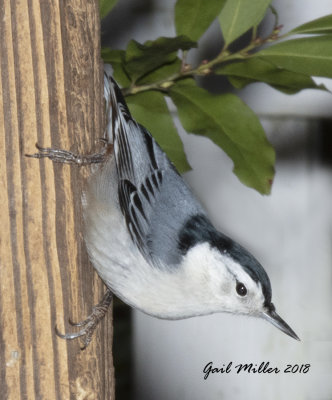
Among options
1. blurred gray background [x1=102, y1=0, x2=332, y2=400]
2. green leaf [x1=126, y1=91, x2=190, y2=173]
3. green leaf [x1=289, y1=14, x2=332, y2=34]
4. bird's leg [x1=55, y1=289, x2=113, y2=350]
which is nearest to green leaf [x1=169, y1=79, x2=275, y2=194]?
green leaf [x1=126, y1=91, x2=190, y2=173]

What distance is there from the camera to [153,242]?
1105 mm

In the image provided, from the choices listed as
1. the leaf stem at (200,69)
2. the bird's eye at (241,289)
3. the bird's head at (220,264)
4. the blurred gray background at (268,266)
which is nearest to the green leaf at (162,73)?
the leaf stem at (200,69)

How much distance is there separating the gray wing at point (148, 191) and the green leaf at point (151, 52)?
0.07 metres

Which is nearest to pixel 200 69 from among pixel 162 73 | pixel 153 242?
pixel 162 73

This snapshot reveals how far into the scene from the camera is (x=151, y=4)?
207 centimetres

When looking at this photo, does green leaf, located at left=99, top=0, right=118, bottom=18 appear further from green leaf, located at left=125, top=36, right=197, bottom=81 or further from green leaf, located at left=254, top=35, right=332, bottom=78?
green leaf, located at left=254, top=35, right=332, bottom=78

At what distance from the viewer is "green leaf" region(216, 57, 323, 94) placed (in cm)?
108

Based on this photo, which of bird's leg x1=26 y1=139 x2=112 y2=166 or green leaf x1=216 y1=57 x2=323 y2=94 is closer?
bird's leg x1=26 y1=139 x2=112 y2=166

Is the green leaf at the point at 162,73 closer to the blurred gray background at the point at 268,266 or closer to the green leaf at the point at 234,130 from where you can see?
the green leaf at the point at 234,130

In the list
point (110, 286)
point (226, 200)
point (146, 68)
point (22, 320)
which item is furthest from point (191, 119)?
point (226, 200)

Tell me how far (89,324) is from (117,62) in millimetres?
395

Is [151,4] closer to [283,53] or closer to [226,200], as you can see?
[226,200]

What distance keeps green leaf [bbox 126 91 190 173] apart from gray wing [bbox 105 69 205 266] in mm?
15

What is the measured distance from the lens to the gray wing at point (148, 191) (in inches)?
43.5
